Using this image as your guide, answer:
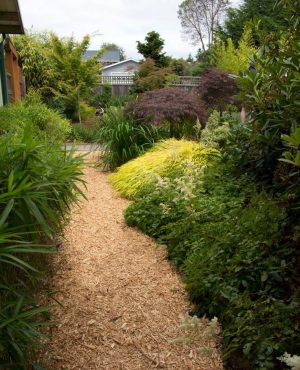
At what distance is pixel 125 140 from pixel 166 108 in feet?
3.14

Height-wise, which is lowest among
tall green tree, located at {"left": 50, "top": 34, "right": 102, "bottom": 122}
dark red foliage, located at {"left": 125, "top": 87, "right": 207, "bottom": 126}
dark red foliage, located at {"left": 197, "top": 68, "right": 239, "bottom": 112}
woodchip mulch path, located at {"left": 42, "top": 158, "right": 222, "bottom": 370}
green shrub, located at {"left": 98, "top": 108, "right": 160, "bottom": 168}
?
woodchip mulch path, located at {"left": 42, "top": 158, "right": 222, "bottom": 370}

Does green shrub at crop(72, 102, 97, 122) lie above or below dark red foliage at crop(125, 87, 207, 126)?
below

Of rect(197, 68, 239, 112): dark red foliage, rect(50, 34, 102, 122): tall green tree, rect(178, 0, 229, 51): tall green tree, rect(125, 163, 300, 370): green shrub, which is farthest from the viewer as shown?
rect(178, 0, 229, 51): tall green tree

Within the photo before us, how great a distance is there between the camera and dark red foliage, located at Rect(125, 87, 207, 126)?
6.09 metres

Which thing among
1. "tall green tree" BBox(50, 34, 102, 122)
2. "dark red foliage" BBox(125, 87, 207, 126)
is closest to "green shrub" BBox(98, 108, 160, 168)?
"dark red foliage" BBox(125, 87, 207, 126)

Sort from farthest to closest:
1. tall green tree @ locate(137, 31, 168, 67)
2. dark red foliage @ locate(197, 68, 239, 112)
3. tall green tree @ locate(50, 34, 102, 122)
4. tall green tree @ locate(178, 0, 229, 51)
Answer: tall green tree @ locate(178, 0, 229, 51), tall green tree @ locate(137, 31, 168, 67), tall green tree @ locate(50, 34, 102, 122), dark red foliage @ locate(197, 68, 239, 112)

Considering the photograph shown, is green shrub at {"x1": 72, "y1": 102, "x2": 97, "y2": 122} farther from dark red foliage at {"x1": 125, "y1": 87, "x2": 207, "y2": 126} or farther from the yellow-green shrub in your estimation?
the yellow-green shrub

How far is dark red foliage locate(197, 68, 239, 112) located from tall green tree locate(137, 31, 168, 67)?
1050cm

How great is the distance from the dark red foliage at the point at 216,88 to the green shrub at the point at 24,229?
6927 mm

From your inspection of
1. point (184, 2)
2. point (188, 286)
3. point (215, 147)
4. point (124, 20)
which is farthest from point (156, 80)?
point (184, 2)

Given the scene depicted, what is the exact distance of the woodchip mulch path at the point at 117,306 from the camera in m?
2.03

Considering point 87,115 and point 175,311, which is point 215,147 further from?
point 87,115

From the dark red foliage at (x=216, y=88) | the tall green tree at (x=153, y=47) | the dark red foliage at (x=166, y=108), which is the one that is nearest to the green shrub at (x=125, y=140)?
the dark red foliage at (x=166, y=108)

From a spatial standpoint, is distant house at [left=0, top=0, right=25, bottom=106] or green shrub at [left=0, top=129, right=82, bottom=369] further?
distant house at [left=0, top=0, right=25, bottom=106]
